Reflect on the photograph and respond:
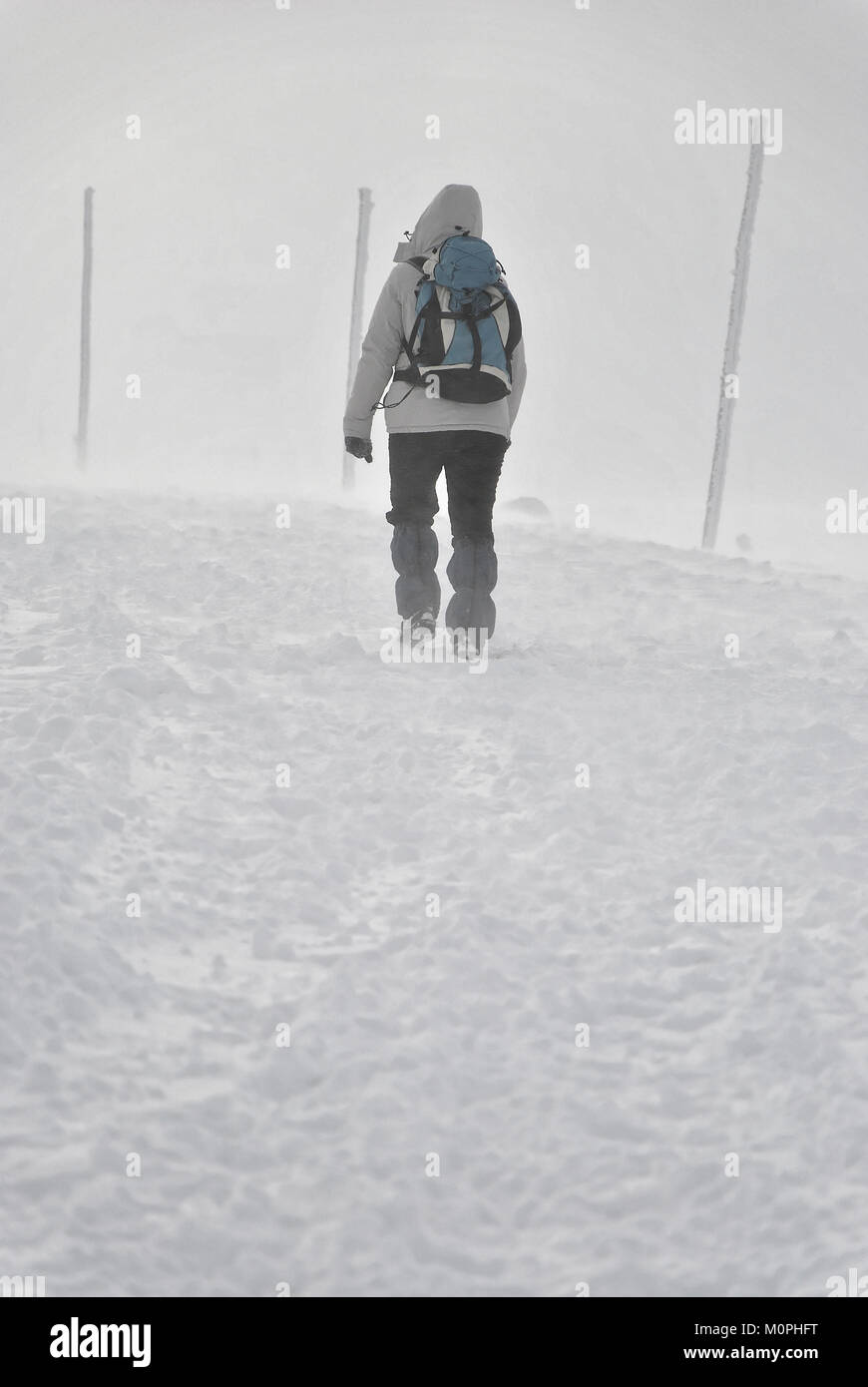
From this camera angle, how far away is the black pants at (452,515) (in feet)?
20.3

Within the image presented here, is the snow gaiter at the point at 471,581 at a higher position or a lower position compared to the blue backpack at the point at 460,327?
lower

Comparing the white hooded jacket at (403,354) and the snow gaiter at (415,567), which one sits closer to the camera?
the white hooded jacket at (403,354)

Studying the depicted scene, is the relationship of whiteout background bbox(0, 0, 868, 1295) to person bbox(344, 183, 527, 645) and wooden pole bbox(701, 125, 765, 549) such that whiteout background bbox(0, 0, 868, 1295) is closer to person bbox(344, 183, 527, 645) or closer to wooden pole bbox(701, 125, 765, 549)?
person bbox(344, 183, 527, 645)

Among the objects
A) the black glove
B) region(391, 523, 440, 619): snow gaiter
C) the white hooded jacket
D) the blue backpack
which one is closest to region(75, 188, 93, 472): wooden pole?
the black glove

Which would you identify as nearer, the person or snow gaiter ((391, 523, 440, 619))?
the person

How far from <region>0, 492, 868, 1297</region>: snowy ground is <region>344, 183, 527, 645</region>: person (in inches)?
17.1

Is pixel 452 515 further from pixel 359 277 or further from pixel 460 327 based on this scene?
pixel 359 277

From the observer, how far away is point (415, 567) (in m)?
6.34

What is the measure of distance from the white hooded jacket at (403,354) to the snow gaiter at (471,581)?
58cm

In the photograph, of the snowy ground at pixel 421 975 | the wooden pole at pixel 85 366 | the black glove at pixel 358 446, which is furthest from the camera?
the wooden pole at pixel 85 366

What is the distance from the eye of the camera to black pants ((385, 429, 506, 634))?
20.3ft

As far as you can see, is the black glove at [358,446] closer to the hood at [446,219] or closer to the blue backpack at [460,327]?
the blue backpack at [460,327]

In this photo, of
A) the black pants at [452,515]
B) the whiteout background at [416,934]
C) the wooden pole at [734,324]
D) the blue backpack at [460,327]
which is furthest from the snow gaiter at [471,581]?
the wooden pole at [734,324]
